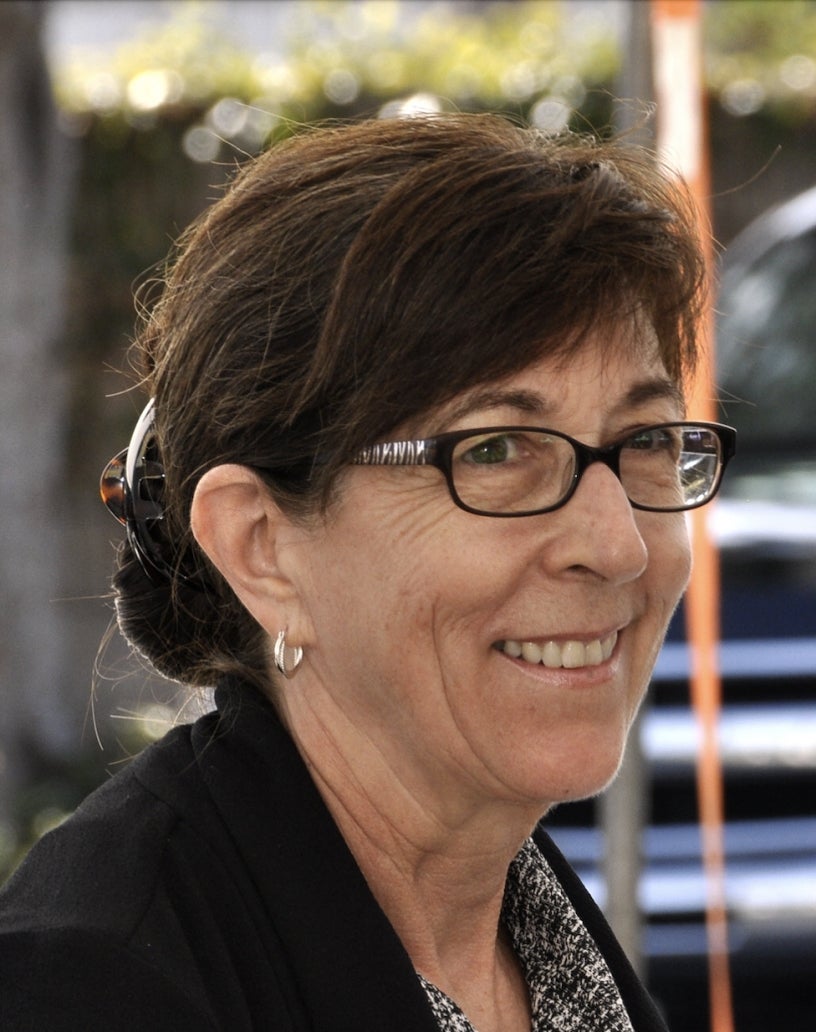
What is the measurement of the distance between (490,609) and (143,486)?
1.50 ft

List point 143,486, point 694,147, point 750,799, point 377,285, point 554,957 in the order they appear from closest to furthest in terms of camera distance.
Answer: point 377,285, point 143,486, point 554,957, point 694,147, point 750,799

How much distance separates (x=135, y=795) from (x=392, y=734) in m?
0.30

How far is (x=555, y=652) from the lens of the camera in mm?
1789

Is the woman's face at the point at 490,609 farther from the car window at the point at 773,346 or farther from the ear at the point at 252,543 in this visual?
the car window at the point at 773,346

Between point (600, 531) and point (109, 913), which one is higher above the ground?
point (600, 531)

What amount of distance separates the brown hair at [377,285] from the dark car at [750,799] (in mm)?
2966

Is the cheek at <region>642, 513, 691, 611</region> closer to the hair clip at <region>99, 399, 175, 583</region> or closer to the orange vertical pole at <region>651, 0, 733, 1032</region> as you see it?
the hair clip at <region>99, 399, 175, 583</region>

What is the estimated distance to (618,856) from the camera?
3537 millimetres

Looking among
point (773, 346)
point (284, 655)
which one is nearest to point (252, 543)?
point (284, 655)

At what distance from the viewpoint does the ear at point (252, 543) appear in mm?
1799

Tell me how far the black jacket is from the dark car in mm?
3007

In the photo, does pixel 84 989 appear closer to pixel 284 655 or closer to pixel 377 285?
pixel 284 655

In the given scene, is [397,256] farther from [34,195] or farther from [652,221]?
[34,195]

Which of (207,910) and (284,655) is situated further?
(284,655)
